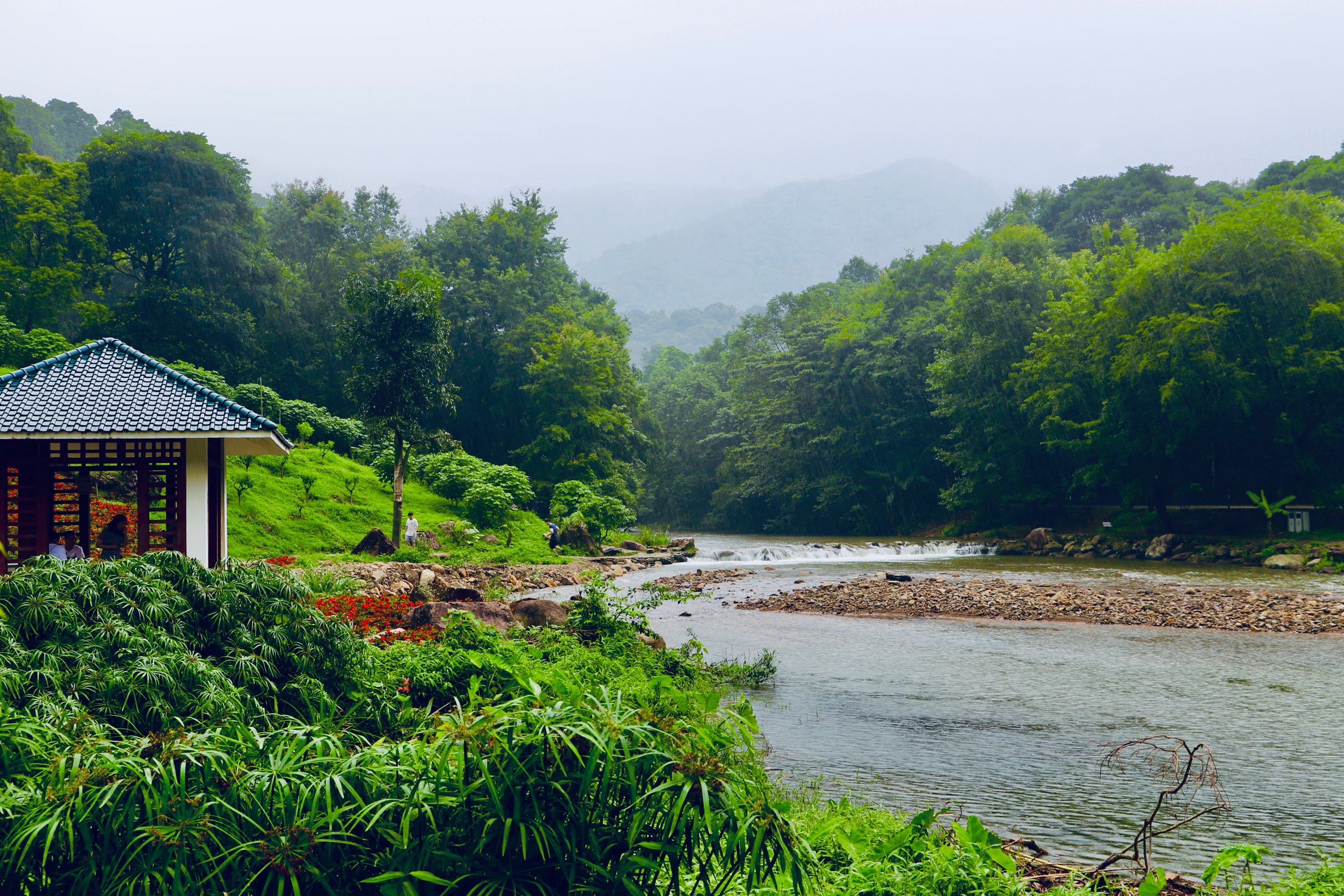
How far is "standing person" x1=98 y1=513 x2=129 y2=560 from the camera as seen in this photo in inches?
508

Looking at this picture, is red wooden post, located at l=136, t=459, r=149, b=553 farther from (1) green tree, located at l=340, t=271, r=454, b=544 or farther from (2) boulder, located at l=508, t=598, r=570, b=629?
(1) green tree, located at l=340, t=271, r=454, b=544

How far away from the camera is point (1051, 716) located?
9.93 metres

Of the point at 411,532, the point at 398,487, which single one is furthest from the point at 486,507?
the point at 398,487

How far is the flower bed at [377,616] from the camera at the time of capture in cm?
954

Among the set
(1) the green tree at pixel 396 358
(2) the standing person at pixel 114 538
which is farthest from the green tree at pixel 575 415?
(2) the standing person at pixel 114 538

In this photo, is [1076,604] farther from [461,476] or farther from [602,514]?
[461,476]

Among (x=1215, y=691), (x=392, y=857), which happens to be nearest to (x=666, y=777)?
(x=392, y=857)

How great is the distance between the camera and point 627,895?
2.65 m

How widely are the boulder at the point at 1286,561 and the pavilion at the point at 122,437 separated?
26167 millimetres

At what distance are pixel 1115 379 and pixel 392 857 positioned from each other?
109 feet

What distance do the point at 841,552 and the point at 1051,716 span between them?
78.0 ft

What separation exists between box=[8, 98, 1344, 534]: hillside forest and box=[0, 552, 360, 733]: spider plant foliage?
19.7 metres

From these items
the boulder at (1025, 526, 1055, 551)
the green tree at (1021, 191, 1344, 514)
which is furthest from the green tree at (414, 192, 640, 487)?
the green tree at (1021, 191, 1344, 514)

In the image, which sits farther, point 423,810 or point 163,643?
point 163,643
